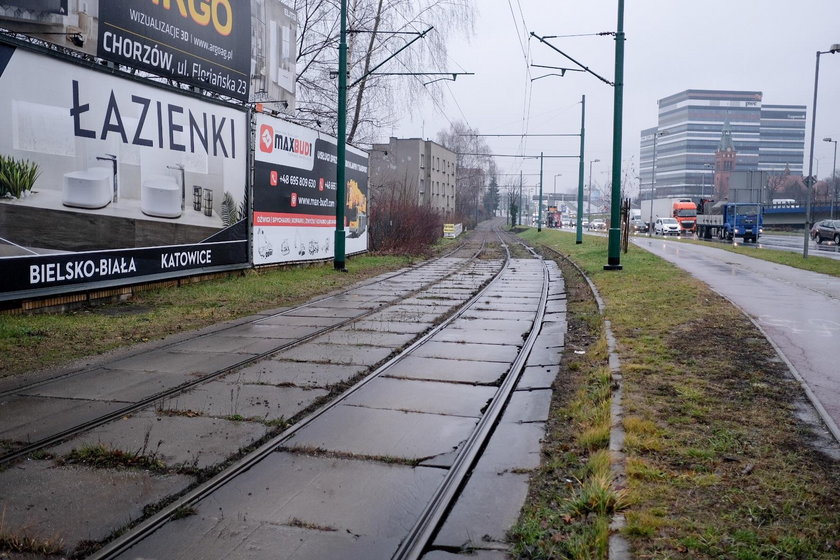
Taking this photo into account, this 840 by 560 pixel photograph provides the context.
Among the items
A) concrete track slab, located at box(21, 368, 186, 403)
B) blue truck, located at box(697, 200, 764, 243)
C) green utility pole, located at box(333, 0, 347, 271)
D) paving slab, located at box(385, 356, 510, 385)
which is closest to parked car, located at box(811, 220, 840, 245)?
blue truck, located at box(697, 200, 764, 243)

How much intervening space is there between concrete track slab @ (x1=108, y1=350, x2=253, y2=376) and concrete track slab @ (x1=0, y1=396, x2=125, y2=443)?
132 cm

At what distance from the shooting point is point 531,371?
26.7 feet

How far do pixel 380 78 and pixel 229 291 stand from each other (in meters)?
18.7

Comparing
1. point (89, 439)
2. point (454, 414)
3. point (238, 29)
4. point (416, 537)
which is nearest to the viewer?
point (416, 537)

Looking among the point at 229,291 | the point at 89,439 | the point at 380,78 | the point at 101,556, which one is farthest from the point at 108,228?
the point at 380,78

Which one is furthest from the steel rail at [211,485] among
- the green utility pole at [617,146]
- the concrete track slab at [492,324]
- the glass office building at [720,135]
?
the glass office building at [720,135]

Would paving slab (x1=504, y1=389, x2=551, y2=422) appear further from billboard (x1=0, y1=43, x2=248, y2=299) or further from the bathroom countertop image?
the bathroom countertop image

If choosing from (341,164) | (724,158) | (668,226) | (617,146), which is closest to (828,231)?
(668,226)

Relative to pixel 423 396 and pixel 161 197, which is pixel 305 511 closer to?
pixel 423 396

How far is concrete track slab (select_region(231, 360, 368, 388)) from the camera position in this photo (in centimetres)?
733

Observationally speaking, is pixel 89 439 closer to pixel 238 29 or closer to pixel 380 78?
pixel 238 29

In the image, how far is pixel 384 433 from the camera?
576 centimetres

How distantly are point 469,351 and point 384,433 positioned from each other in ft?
11.7

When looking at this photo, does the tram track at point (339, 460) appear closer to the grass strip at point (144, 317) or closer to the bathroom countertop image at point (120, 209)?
the grass strip at point (144, 317)
